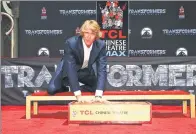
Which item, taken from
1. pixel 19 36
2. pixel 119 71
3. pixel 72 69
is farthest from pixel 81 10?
pixel 72 69

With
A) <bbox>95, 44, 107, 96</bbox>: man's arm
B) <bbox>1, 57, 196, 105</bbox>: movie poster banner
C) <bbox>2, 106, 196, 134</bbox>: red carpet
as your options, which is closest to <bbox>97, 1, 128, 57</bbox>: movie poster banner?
<bbox>1, 57, 196, 105</bbox>: movie poster banner

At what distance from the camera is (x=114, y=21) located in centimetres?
1307

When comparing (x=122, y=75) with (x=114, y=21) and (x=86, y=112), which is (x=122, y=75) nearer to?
(x=86, y=112)

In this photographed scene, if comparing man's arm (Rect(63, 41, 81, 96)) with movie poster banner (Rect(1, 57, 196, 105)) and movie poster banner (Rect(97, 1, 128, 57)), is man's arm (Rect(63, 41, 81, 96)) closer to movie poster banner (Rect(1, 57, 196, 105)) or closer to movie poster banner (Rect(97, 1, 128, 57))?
movie poster banner (Rect(1, 57, 196, 105))

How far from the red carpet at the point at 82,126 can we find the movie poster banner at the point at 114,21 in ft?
18.1

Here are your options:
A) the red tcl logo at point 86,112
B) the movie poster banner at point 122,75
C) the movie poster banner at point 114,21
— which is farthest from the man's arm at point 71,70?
the movie poster banner at point 114,21

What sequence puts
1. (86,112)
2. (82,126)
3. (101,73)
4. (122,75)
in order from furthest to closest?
(122,75) → (101,73) → (86,112) → (82,126)

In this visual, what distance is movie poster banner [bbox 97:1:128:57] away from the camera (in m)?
13.0

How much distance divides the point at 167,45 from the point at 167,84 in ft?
14.5

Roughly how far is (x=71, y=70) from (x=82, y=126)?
816 millimetres

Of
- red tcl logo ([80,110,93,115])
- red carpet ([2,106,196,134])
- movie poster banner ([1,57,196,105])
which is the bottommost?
red carpet ([2,106,196,134])

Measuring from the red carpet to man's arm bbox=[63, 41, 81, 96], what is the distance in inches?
21.0

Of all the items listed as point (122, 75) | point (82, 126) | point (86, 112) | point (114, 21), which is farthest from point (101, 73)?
point (114, 21)

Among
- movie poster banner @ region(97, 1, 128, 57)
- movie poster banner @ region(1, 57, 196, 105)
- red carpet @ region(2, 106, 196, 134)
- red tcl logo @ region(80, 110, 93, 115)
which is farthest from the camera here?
→ movie poster banner @ region(97, 1, 128, 57)
